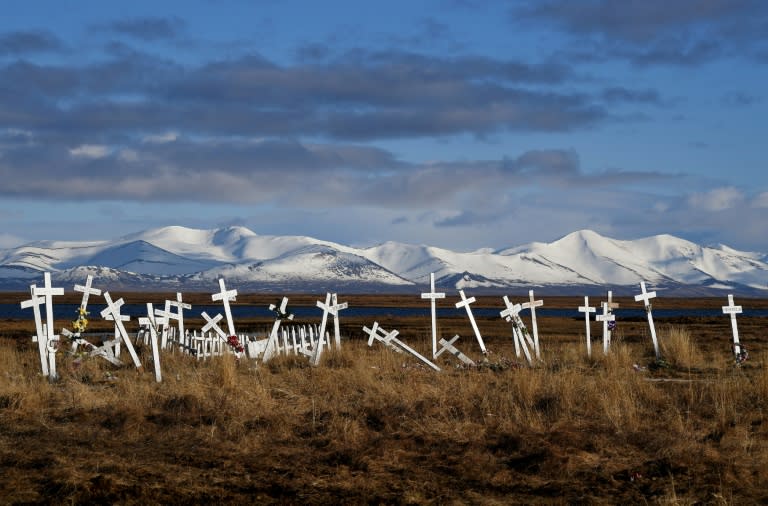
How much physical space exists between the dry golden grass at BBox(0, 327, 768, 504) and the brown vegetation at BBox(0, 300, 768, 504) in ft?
0.11

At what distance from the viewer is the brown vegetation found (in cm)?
1013

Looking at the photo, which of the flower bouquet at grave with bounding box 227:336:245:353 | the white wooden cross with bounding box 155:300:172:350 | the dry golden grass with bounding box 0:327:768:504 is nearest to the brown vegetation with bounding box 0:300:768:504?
the dry golden grass with bounding box 0:327:768:504

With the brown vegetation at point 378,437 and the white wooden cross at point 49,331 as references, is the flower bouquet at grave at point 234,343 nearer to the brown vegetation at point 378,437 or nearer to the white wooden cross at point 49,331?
the brown vegetation at point 378,437

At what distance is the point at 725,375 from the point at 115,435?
1279 centimetres

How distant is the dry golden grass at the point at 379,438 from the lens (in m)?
10.1

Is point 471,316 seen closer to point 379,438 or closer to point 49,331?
point 49,331

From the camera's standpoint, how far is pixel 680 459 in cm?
1121

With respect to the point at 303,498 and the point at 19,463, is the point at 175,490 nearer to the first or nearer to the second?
the point at 303,498

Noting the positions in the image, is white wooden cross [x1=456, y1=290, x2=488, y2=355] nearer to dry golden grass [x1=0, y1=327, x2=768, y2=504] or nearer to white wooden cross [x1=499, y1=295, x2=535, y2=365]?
white wooden cross [x1=499, y1=295, x2=535, y2=365]

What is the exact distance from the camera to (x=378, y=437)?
12.7m

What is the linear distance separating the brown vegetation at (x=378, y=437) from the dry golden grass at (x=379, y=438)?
0.03 m

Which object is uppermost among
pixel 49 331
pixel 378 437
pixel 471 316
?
pixel 49 331

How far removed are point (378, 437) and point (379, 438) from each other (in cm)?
11

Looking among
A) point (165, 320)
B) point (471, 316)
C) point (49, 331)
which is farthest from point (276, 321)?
point (49, 331)
